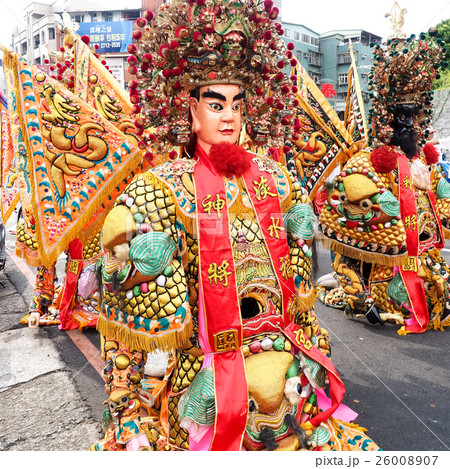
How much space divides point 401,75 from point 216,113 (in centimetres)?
271

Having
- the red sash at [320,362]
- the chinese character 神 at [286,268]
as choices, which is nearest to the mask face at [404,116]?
the chinese character 神 at [286,268]

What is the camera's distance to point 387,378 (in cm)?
367

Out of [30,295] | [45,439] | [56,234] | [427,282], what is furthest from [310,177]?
[30,295]

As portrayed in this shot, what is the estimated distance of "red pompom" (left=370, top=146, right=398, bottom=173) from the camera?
4.23 metres

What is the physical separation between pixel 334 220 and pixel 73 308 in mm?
3041

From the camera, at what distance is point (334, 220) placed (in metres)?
4.61

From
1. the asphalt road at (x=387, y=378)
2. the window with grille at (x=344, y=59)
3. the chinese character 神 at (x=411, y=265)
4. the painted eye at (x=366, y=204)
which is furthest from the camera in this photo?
the chinese character 神 at (x=411, y=265)

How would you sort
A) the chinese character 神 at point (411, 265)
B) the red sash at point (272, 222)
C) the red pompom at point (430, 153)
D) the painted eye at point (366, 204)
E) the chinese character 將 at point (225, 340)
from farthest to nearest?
the red pompom at point (430, 153) < the chinese character 神 at point (411, 265) < the painted eye at point (366, 204) < the red sash at point (272, 222) < the chinese character 將 at point (225, 340)

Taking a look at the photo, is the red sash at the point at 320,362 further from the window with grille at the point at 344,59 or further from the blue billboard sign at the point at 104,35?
the blue billboard sign at the point at 104,35

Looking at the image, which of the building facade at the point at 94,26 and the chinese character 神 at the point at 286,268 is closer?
the chinese character 神 at the point at 286,268

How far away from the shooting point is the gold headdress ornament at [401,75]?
4047 mm

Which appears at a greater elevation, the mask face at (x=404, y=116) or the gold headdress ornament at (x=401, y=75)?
the gold headdress ornament at (x=401, y=75)

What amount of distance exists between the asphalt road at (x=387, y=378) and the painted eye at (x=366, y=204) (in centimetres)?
134
